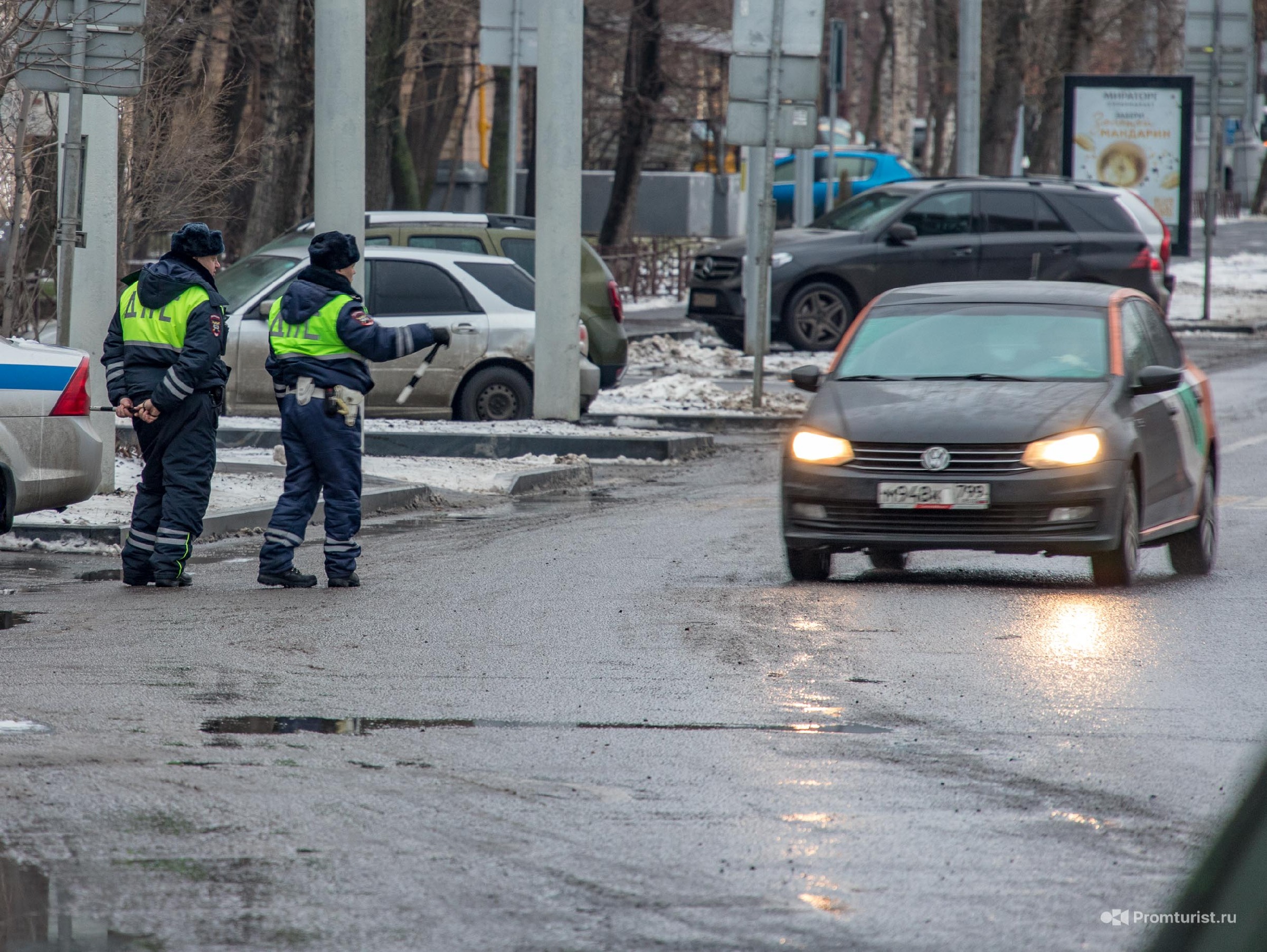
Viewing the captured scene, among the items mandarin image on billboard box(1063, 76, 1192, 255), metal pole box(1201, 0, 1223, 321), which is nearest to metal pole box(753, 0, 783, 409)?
metal pole box(1201, 0, 1223, 321)

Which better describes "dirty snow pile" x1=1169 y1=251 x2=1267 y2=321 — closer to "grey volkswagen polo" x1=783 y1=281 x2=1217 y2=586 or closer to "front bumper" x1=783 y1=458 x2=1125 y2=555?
"grey volkswagen polo" x1=783 y1=281 x2=1217 y2=586

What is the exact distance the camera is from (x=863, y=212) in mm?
23219

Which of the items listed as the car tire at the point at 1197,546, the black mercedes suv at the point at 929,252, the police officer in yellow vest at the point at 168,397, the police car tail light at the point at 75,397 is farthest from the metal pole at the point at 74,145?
the black mercedes suv at the point at 929,252

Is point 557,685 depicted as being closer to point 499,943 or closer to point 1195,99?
point 499,943

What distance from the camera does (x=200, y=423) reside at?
9.24m

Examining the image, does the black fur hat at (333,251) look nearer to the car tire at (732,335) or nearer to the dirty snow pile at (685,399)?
the dirty snow pile at (685,399)

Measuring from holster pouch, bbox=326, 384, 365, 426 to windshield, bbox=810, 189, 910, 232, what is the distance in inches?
556

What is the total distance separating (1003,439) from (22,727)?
15.1 feet

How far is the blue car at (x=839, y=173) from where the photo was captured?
1625 inches

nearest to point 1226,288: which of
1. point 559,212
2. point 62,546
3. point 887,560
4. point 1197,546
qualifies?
point 559,212

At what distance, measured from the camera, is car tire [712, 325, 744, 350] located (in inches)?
906

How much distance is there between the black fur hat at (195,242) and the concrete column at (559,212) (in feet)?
21.3

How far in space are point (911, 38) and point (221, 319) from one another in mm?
52103

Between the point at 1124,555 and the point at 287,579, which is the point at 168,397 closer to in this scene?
the point at 287,579
